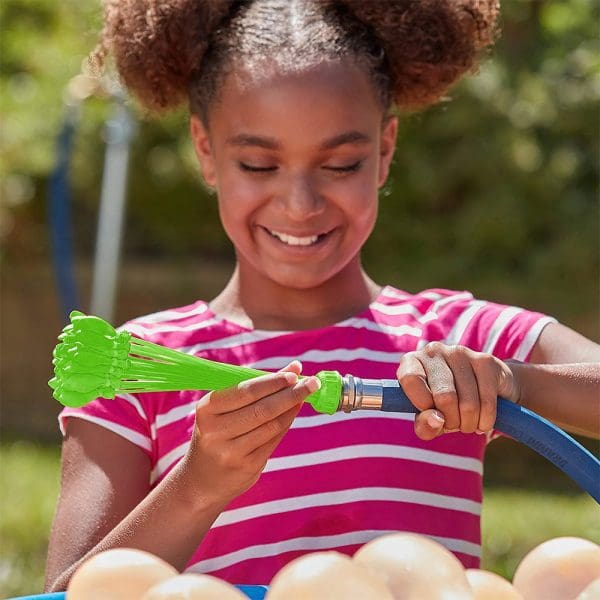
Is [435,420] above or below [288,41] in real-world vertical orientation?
below

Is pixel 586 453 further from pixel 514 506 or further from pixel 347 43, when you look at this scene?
pixel 514 506

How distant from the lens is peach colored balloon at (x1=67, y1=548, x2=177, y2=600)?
1.02 m

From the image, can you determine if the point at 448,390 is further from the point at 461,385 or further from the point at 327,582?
the point at 327,582

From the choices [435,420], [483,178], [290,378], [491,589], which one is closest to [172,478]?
[290,378]

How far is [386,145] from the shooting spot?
6.14 ft

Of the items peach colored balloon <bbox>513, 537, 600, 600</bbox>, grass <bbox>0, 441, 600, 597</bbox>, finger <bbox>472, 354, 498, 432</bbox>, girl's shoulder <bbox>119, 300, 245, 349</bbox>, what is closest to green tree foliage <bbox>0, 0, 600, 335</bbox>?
grass <bbox>0, 441, 600, 597</bbox>

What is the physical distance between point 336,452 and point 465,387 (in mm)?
444

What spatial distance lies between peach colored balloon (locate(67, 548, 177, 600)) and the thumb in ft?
1.07

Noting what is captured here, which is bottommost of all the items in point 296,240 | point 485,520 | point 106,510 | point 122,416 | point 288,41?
point 485,520

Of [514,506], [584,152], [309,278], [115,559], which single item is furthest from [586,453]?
[584,152]

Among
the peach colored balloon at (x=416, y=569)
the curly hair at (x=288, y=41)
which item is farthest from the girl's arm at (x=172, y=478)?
the curly hair at (x=288, y=41)

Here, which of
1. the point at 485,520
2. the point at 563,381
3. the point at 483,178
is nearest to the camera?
the point at 563,381

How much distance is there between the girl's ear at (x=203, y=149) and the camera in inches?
72.3

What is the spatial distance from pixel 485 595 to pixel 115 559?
1.11 feet
